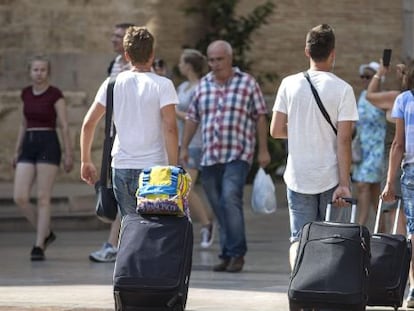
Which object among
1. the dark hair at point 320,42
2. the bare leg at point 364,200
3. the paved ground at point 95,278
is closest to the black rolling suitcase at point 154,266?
the paved ground at point 95,278

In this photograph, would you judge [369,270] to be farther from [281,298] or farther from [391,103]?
[391,103]

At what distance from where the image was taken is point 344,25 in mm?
21641

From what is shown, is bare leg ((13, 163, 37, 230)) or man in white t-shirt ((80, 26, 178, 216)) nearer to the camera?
man in white t-shirt ((80, 26, 178, 216))

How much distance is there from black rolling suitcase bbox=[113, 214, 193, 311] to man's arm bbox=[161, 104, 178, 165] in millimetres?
728

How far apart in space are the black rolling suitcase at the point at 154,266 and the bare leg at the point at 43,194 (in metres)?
4.23

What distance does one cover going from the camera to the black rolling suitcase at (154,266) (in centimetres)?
888

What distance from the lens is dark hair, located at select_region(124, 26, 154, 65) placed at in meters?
9.67

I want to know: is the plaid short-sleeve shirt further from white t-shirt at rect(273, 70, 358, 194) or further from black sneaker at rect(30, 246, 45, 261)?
white t-shirt at rect(273, 70, 358, 194)

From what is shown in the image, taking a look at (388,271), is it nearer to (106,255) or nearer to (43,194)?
(106,255)

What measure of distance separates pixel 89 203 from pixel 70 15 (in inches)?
123

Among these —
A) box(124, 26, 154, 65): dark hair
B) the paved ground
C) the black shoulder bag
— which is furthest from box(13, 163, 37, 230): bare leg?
box(124, 26, 154, 65): dark hair

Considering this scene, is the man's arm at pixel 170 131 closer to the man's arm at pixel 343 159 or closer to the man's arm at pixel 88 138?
the man's arm at pixel 88 138

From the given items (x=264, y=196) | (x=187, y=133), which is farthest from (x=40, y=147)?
(x=264, y=196)

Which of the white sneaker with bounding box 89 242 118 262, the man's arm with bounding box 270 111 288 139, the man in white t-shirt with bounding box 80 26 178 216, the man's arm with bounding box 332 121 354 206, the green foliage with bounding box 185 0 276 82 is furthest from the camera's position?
the green foliage with bounding box 185 0 276 82
